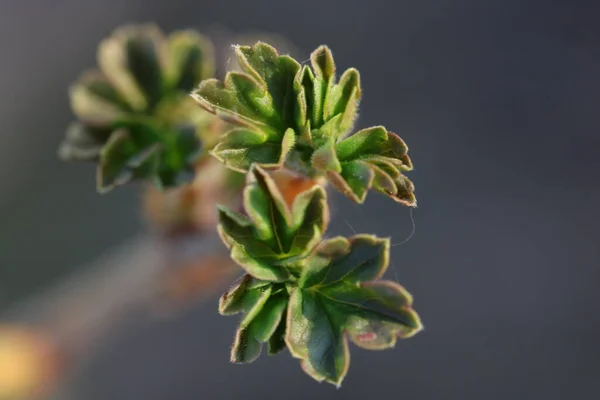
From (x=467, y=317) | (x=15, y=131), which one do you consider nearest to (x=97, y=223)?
(x=15, y=131)

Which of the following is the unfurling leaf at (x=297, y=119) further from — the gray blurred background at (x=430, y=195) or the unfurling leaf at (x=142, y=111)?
the gray blurred background at (x=430, y=195)

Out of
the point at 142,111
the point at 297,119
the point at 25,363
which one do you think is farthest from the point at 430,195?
the point at 297,119

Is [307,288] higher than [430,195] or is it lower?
higher

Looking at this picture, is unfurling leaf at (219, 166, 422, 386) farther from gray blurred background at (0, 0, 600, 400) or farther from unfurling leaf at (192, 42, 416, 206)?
gray blurred background at (0, 0, 600, 400)

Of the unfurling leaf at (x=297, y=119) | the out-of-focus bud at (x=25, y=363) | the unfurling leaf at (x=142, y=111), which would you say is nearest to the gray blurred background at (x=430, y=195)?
the out-of-focus bud at (x=25, y=363)

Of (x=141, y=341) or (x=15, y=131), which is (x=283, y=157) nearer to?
(x=141, y=341)

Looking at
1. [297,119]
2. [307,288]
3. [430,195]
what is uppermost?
[297,119]

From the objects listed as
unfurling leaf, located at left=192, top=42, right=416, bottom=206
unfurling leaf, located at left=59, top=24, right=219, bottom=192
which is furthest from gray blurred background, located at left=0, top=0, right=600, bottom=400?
unfurling leaf, located at left=192, top=42, right=416, bottom=206

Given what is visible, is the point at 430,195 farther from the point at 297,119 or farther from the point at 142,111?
the point at 297,119
